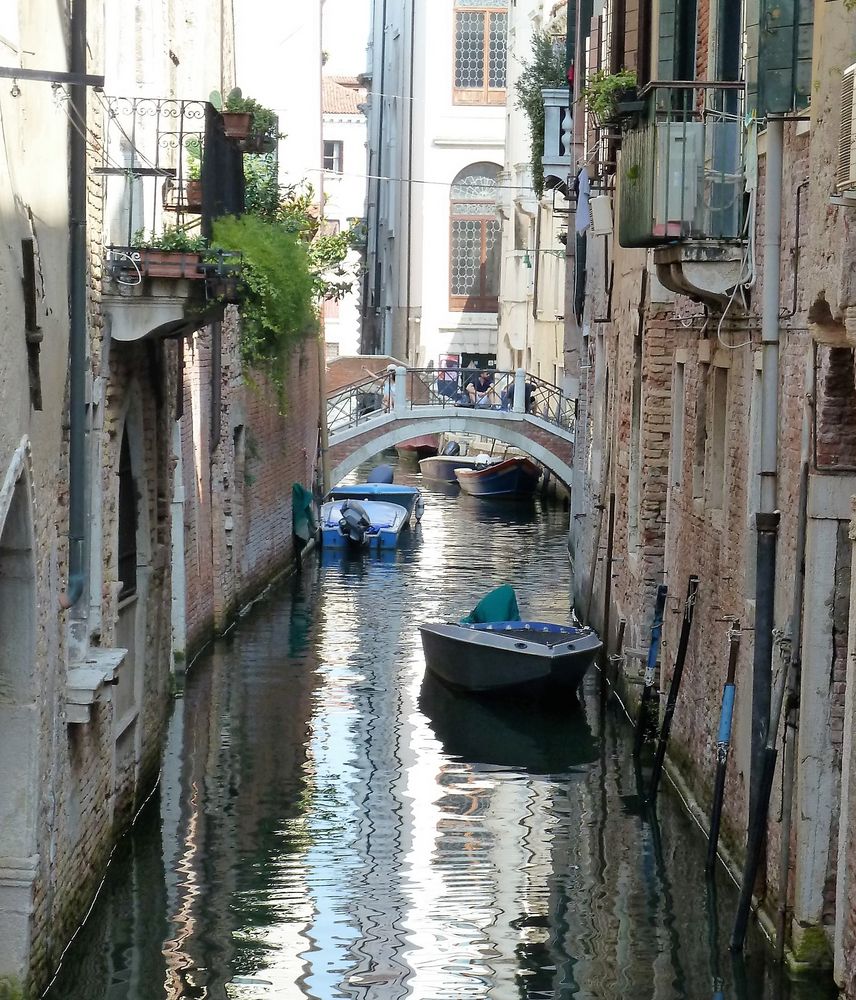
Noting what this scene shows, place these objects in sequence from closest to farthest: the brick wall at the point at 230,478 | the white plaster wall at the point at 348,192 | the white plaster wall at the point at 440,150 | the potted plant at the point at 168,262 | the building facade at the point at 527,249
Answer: the potted plant at the point at 168,262, the brick wall at the point at 230,478, the building facade at the point at 527,249, the white plaster wall at the point at 440,150, the white plaster wall at the point at 348,192

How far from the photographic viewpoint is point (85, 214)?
31.2 feet

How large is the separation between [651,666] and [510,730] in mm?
2052

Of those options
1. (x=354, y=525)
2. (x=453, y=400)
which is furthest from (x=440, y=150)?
(x=354, y=525)

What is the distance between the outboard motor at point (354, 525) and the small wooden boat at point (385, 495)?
314 centimetres

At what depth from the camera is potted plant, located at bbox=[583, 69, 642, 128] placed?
1460cm

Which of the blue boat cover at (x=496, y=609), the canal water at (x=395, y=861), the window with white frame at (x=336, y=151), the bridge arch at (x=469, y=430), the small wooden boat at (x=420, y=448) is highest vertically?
the window with white frame at (x=336, y=151)

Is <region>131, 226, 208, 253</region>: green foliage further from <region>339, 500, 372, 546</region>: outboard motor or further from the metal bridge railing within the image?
the metal bridge railing

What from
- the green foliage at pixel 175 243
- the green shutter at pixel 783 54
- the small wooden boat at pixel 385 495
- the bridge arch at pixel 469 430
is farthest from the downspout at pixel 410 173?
the green shutter at pixel 783 54

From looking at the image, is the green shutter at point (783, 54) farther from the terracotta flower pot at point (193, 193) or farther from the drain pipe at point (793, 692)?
the terracotta flower pot at point (193, 193)

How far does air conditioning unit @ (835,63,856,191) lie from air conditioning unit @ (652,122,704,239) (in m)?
3.75

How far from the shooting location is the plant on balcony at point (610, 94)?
14.7m

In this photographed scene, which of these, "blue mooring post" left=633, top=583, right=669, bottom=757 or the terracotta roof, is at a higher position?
the terracotta roof

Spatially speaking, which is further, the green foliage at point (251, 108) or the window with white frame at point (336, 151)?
the window with white frame at point (336, 151)

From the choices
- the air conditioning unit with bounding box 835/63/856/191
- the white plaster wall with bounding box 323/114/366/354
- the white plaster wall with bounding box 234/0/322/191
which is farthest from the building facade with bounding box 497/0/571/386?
the air conditioning unit with bounding box 835/63/856/191
